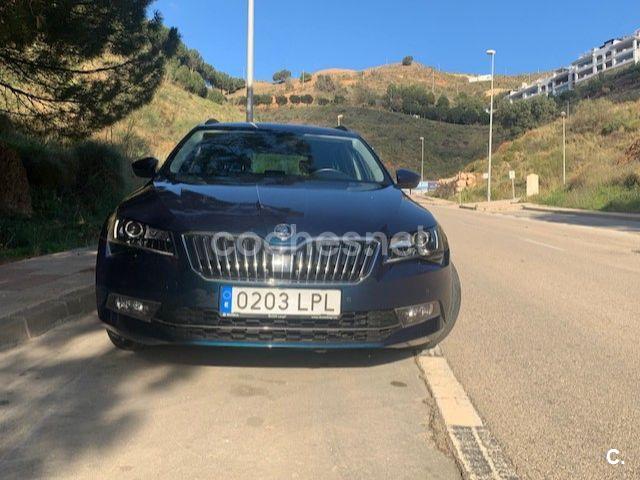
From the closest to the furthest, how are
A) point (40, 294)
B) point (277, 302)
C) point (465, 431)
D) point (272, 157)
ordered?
point (465, 431)
point (277, 302)
point (272, 157)
point (40, 294)

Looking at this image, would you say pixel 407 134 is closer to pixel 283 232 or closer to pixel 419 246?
pixel 419 246

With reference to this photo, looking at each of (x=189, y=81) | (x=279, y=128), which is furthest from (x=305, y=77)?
(x=279, y=128)

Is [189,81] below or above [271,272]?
above

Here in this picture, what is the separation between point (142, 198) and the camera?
156 inches

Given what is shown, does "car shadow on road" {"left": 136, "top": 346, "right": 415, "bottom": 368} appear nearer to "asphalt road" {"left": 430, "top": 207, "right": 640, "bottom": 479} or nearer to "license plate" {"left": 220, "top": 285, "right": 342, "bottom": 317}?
"asphalt road" {"left": 430, "top": 207, "right": 640, "bottom": 479}

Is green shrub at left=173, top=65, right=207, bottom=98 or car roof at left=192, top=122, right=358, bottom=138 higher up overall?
green shrub at left=173, top=65, right=207, bottom=98

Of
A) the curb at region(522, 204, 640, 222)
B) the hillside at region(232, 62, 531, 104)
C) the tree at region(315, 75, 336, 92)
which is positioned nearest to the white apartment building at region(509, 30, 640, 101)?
the hillside at region(232, 62, 531, 104)

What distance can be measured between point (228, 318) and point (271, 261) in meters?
0.38

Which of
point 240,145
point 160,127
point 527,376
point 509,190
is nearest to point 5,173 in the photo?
point 240,145

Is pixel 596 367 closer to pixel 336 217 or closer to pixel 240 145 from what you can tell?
pixel 336 217

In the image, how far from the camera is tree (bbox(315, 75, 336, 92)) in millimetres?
104475

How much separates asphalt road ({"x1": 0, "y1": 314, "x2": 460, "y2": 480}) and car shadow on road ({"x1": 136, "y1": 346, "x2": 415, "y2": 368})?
1 centimetres

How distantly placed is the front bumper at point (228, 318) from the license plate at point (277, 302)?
38mm

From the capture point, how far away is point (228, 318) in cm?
332
